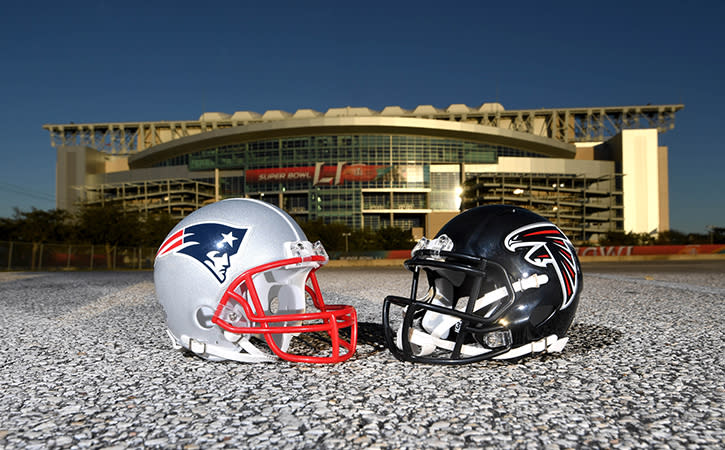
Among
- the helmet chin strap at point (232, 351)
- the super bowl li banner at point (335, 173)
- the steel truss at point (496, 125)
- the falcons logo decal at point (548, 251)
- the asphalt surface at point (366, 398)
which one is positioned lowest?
the asphalt surface at point (366, 398)

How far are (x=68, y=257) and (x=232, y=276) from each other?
104 ft

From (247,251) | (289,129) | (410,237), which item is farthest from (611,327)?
(289,129)

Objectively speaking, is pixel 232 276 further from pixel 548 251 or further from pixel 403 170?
pixel 403 170

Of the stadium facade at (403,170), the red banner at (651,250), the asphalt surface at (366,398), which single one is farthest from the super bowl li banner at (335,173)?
the asphalt surface at (366,398)

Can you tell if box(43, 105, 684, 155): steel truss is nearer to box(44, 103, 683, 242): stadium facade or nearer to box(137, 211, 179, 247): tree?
box(44, 103, 683, 242): stadium facade

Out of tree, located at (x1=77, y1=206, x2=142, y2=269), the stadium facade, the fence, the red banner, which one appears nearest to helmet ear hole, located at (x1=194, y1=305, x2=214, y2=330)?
the fence

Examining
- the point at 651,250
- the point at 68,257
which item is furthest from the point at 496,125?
the point at 68,257

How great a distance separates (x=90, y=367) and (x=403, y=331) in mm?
2794

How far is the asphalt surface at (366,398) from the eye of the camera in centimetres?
287

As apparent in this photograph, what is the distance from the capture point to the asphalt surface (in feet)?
9.40

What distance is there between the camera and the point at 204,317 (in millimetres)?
4289

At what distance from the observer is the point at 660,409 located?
3330 millimetres

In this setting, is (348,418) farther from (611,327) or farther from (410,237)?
(410,237)

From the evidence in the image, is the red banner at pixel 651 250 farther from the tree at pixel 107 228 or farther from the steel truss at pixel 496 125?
the steel truss at pixel 496 125
